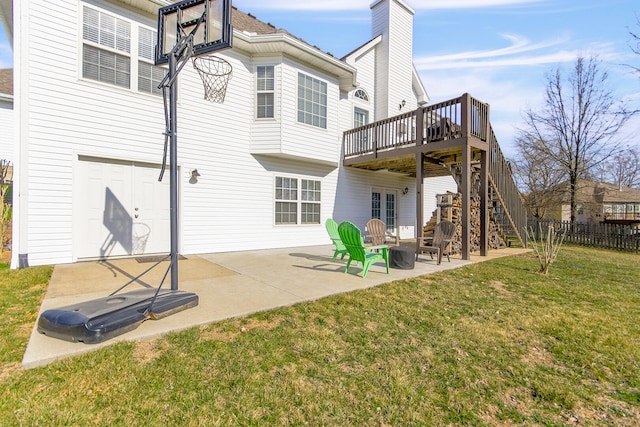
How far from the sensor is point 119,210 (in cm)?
650

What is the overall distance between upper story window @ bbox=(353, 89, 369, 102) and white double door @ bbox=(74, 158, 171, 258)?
7.26 m

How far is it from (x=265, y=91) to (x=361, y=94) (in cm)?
445

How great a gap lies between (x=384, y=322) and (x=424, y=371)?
3.07 ft

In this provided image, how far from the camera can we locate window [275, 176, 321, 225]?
9.01 meters

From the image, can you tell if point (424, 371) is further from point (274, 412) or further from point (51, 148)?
point (51, 148)

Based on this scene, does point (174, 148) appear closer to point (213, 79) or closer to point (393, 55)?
point (213, 79)

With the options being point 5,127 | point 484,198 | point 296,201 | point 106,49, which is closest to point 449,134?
point 484,198

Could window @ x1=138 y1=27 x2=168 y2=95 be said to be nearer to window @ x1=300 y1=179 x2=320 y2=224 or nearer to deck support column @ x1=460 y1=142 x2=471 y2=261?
window @ x1=300 y1=179 x2=320 y2=224

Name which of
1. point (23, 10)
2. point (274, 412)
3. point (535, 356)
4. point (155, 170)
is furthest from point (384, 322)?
point (23, 10)

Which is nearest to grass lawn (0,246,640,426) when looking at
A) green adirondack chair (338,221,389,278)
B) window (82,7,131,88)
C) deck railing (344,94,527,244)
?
green adirondack chair (338,221,389,278)

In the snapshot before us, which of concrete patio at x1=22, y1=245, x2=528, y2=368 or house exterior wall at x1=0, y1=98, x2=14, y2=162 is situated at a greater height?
house exterior wall at x1=0, y1=98, x2=14, y2=162

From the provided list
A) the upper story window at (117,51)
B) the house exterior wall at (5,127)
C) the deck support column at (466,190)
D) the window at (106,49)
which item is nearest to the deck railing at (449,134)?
the deck support column at (466,190)

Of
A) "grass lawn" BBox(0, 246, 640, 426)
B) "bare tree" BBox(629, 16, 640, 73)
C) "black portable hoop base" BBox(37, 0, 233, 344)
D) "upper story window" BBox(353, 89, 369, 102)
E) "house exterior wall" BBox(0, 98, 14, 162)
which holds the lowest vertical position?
"grass lawn" BBox(0, 246, 640, 426)

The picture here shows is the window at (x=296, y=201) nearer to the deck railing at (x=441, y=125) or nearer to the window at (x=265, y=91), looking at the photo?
the window at (x=265, y=91)
